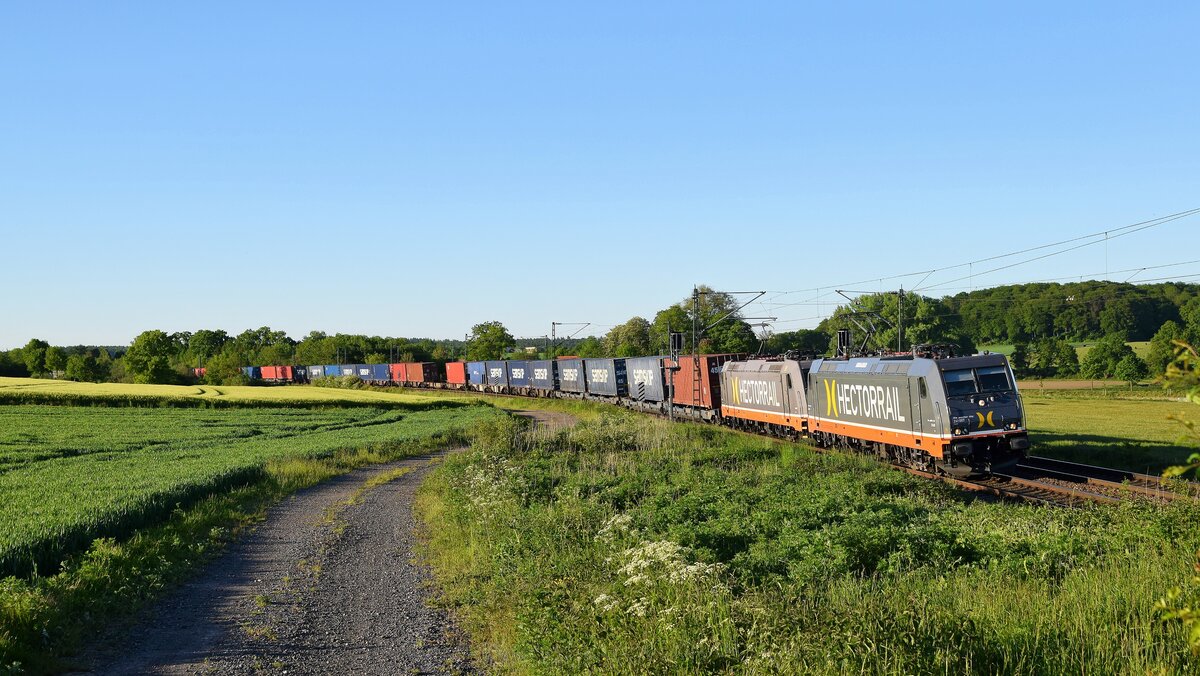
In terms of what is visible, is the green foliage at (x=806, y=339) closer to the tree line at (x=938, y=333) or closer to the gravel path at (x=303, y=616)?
the tree line at (x=938, y=333)

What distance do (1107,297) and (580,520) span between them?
108924 mm


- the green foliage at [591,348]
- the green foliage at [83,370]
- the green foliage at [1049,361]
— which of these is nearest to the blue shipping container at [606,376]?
the green foliage at [1049,361]

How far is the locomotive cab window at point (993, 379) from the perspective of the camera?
22812mm

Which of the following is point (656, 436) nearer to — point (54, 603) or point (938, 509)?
point (938, 509)

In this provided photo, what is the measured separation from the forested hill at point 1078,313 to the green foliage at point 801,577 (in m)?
94.6

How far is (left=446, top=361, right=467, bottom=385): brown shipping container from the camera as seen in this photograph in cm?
9131

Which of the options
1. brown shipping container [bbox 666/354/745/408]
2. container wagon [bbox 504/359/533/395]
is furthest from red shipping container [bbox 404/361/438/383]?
brown shipping container [bbox 666/354/745/408]

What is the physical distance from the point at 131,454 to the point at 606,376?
29789 mm

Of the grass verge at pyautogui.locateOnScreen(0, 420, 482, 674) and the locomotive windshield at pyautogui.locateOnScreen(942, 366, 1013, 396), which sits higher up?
the locomotive windshield at pyautogui.locateOnScreen(942, 366, 1013, 396)

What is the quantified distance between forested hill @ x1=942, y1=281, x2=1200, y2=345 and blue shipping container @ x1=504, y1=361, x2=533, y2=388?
2109 inches

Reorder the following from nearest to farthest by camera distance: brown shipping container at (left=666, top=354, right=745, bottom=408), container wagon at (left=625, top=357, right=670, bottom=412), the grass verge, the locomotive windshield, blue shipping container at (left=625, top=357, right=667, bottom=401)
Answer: the grass verge < the locomotive windshield < brown shipping container at (left=666, top=354, right=745, bottom=408) < container wagon at (left=625, top=357, right=670, bottom=412) < blue shipping container at (left=625, top=357, right=667, bottom=401)

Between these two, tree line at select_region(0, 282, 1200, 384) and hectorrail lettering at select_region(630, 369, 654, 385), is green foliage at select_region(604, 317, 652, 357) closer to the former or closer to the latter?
tree line at select_region(0, 282, 1200, 384)

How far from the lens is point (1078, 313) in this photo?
106000 mm

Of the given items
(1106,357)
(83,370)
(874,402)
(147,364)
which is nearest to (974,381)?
(874,402)
